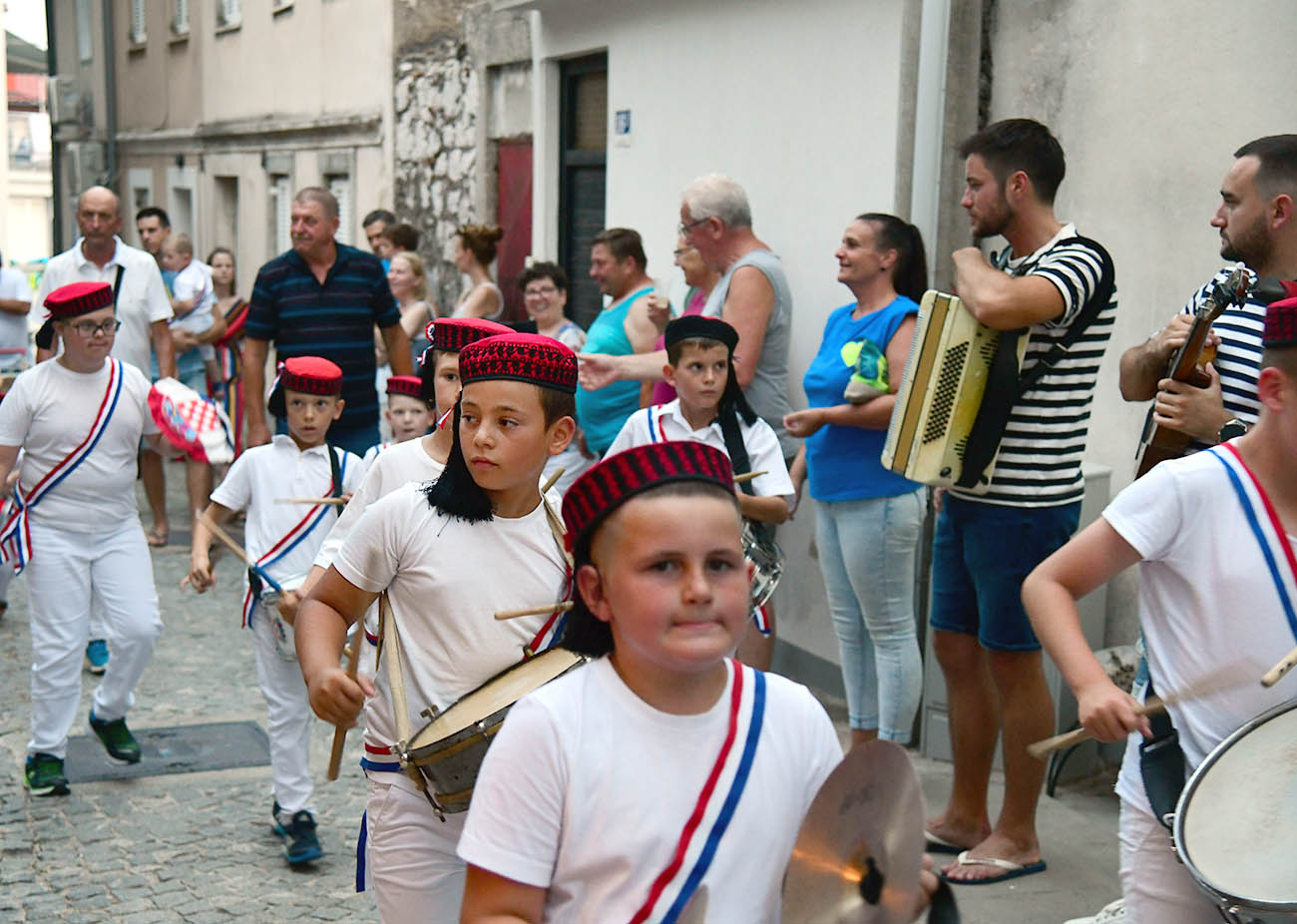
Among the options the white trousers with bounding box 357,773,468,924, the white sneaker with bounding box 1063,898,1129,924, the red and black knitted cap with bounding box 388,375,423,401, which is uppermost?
the red and black knitted cap with bounding box 388,375,423,401

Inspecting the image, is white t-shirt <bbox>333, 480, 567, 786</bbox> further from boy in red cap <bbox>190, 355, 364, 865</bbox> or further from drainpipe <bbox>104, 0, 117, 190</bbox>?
drainpipe <bbox>104, 0, 117, 190</bbox>

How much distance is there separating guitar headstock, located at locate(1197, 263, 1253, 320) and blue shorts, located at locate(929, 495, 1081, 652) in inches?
46.5

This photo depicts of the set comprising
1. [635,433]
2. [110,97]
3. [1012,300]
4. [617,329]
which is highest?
[110,97]

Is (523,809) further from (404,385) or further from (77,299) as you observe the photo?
(77,299)

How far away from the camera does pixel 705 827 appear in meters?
2.32

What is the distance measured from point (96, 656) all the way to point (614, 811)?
21.7 feet

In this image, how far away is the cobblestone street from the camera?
5.28 meters

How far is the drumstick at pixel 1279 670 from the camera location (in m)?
2.72

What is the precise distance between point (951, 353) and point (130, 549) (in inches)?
138

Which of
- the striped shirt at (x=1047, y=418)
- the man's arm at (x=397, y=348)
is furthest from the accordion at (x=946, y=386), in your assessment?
the man's arm at (x=397, y=348)

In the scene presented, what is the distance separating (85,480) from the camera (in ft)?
21.6

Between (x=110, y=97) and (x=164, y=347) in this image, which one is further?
(x=110, y=97)

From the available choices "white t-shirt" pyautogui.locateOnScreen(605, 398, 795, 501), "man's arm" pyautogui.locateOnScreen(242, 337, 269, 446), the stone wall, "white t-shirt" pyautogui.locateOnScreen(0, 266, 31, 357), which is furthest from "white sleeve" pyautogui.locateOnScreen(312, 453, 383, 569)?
the stone wall

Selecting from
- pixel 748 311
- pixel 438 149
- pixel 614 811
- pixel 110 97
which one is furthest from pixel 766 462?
pixel 110 97
